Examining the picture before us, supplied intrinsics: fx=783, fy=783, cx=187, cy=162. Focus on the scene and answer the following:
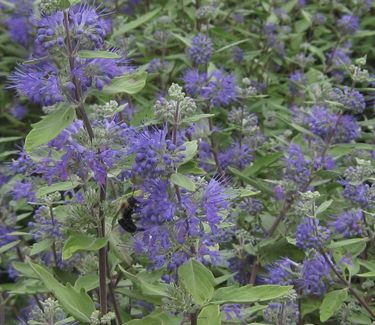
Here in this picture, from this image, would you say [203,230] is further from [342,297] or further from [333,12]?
[333,12]

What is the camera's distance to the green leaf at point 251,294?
2.26m

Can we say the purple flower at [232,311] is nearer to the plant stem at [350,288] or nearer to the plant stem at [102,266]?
the plant stem at [350,288]

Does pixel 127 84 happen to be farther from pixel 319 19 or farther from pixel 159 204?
pixel 319 19

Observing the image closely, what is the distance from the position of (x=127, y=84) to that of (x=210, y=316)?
30.0 inches

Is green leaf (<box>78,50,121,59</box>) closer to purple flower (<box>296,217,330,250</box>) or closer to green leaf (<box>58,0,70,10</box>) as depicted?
green leaf (<box>58,0,70,10</box>)

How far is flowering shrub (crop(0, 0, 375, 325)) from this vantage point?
2.23 meters

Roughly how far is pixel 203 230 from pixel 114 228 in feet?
1.46

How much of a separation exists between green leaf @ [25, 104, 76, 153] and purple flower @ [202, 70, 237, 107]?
1.61 meters

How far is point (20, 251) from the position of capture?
360 cm

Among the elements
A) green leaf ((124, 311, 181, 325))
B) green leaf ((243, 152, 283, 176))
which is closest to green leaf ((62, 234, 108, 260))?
green leaf ((124, 311, 181, 325))

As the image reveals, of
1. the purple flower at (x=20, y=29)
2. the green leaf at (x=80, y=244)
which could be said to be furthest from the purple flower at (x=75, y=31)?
the purple flower at (x=20, y=29)

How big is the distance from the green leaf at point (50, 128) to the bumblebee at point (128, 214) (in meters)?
→ 0.33

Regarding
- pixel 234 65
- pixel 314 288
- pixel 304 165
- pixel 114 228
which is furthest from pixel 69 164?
pixel 234 65

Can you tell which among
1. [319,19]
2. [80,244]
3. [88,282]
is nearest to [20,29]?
[319,19]
